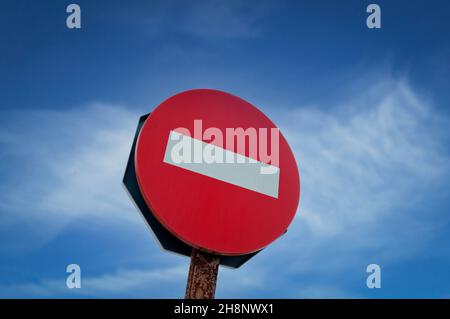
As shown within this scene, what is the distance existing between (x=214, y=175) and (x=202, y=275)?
2.71 feet

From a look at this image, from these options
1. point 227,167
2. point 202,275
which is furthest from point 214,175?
point 202,275

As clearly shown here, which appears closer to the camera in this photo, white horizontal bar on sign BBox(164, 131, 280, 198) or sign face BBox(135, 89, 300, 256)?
sign face BBox(135, 89, 300, 256)

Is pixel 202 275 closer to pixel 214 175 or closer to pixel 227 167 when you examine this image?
pixel 214 175

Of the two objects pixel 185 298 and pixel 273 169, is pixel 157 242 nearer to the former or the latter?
pixel 185 298

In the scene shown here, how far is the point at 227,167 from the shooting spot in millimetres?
3297

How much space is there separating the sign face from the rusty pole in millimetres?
146

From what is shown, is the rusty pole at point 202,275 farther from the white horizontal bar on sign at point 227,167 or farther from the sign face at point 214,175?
the white horizontal bar on sign at point 227,167

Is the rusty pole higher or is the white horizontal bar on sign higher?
the white horizontal bar on sign

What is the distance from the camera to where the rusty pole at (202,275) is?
295 centimetres

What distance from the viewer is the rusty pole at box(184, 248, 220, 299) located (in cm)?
295

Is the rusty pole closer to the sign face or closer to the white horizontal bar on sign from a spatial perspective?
the sign face

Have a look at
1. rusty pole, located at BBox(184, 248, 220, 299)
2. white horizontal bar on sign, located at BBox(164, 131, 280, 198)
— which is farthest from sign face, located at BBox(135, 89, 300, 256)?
rusty pole, located at BBox(184, 248, 220, 299)

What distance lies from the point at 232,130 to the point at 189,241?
118cm
